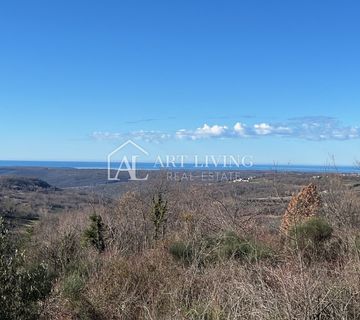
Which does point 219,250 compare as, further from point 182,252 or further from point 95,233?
point 95,233

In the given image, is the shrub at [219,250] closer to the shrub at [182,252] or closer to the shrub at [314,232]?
the shrub at [182,252]

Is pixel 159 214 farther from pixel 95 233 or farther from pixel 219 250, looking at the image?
pixel 219 250

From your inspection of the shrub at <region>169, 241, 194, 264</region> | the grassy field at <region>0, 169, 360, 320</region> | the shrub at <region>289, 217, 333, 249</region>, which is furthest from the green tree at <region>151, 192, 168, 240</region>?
the shrub at <region>169, 241, 194, 264</region>

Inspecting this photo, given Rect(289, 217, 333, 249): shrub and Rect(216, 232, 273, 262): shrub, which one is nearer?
Rect(216, 232, 273, 262): shrub

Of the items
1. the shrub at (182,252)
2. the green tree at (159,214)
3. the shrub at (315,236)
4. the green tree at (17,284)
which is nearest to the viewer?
the green tree at (17,284)

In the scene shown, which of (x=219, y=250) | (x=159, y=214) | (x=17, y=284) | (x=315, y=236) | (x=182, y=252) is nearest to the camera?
(x=17, y=284)

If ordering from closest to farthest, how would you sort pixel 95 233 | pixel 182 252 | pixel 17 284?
1. pixel 17 284
2. pixel 182 252
3. pixel 95 233

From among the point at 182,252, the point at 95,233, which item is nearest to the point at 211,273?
the point at 182,252

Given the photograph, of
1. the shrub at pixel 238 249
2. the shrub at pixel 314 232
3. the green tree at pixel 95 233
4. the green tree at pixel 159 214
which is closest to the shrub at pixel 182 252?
the shrub at pixel 238 249

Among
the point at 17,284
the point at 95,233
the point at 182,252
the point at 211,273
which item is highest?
the point at 17,284

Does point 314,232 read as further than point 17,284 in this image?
Yes

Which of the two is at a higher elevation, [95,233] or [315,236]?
[315,236]

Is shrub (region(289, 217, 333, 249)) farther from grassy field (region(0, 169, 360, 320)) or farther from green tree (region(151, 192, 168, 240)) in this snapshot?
green tree (region(151, 192, 168, 240))

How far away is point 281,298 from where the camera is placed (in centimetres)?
537
